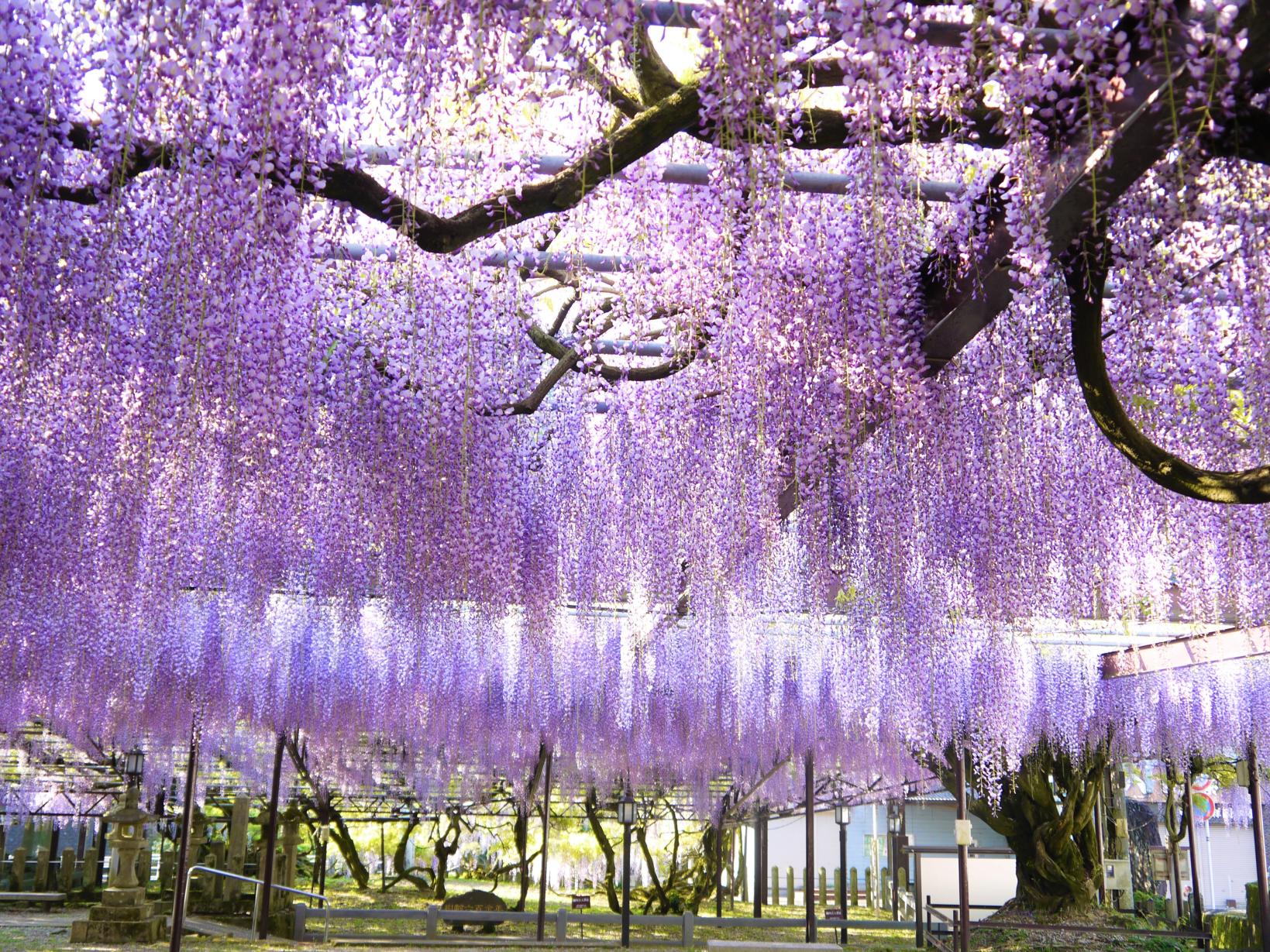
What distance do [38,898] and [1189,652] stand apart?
14.2m

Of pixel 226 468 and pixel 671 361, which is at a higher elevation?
pixel 671 361

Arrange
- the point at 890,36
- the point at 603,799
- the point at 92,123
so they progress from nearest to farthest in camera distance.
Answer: the point at 890,36, the point at 92,123, the point at 603,799

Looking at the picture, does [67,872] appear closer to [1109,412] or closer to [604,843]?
[604,843]

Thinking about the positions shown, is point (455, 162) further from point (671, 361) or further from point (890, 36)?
point (890, 36)

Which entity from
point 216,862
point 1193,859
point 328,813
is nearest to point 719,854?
point 328,813

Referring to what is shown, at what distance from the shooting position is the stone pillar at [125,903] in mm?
11242

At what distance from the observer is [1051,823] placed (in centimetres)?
1376

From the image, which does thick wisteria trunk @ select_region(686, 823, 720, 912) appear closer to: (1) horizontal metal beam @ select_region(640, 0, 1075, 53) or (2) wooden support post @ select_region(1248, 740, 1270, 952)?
(2) wooden support post @ select_region(1248, 740, 1270, 952)

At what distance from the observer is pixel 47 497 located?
23.6 feet

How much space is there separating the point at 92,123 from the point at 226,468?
250cm

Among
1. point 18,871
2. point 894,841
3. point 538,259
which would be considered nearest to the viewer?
point 538,259

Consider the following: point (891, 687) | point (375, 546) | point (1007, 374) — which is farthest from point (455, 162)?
point (891, 687)

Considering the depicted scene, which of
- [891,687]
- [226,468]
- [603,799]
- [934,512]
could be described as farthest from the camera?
[603,799]

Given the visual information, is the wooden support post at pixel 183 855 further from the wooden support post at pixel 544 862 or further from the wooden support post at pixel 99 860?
the wooden support post at pixel 99 860
